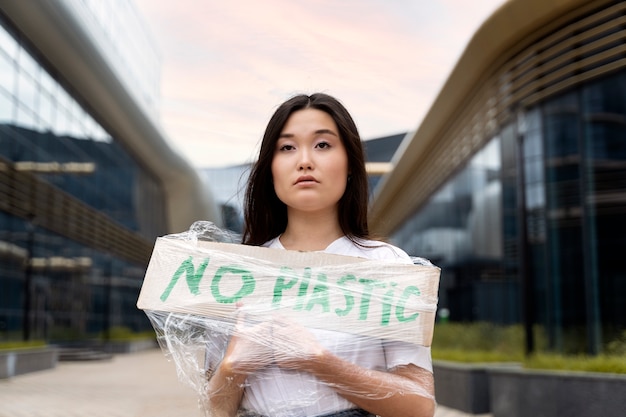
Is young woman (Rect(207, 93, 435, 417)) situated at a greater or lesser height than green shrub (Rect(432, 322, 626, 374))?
greater

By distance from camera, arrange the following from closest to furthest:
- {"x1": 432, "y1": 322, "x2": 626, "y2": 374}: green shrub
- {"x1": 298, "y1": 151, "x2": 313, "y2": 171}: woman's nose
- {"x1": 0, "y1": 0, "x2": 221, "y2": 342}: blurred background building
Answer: {"x1": 298, "y1": 151, "x2": 313, "y2": 171}: woman's nose → {"x1": 432, "y1": 322, "x2": 626, "y2": 374}: green shrub → {"x1": 0, "y1": 0, "x2": 221, "y2": 342}: blurred background building

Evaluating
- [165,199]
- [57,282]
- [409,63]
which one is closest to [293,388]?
[409,63]

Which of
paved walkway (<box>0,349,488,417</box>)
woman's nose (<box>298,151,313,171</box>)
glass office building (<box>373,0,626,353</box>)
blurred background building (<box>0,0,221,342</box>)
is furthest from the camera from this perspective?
blurred background building (<box>0,0,221,342</box>)

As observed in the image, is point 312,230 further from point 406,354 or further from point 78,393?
point 78,393

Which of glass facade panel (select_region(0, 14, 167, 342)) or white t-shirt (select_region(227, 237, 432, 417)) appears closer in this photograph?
white t-shirt (select_region(227, 237, 432, 417))

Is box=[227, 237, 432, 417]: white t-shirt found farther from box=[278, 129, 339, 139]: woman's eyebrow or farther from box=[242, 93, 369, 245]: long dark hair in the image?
box=[278, 129, 339, 139]: woman's eyebrow

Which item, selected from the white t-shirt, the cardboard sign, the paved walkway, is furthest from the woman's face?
Answer: the paved walkway

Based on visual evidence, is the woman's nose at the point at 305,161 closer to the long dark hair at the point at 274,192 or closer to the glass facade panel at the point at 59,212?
the long dark hair at the point at 274,192

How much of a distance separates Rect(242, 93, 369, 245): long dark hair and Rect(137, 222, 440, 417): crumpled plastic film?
0.28 meters

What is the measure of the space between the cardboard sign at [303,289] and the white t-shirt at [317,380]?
32 millimetres

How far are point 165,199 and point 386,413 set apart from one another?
1633 inches

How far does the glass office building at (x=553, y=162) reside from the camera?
14258 mm

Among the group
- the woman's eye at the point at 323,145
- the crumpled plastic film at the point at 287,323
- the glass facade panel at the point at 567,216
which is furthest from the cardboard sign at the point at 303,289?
the glass facade panel at the point at 567,216

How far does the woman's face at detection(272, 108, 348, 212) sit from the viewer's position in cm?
222
